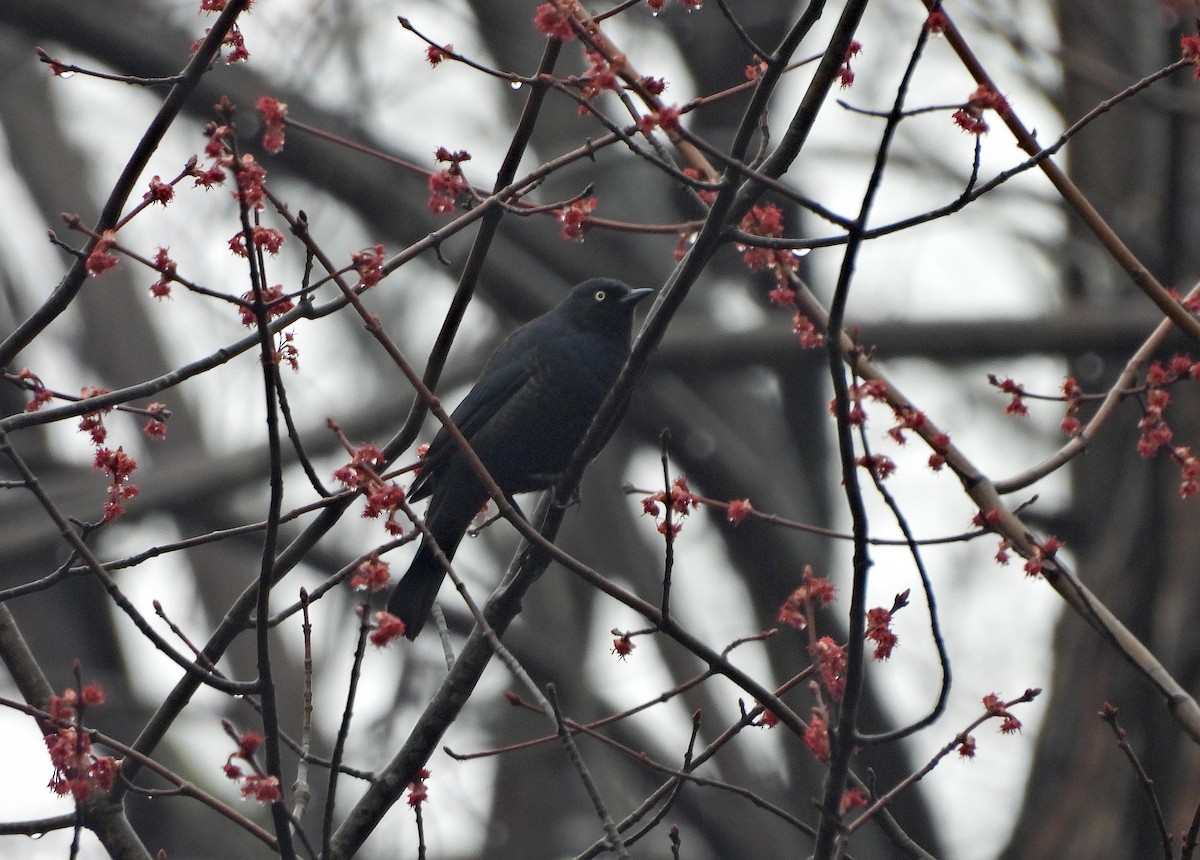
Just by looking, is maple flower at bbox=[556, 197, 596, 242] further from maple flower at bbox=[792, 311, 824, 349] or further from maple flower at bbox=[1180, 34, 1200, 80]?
maple flower at bbox=[1180, 34, 1200, 80]

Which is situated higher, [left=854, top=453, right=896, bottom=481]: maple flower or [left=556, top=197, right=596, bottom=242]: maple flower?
[left=556, top=197, right=596, bottom=242]: maple flower

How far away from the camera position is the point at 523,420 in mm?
4605

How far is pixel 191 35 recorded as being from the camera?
6.79 m

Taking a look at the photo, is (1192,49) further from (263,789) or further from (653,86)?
(263,789)

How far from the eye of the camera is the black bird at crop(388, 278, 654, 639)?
4.44 m


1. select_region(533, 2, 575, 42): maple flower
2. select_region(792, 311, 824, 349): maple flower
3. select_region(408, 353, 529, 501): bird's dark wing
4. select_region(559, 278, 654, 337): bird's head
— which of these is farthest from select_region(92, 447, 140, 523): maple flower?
select_region(559, 278, 654, 337): bird's head

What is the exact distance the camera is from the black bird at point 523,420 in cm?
444

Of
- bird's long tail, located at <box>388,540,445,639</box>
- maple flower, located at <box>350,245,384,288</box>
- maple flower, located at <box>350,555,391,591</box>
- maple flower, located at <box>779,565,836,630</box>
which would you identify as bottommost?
maple flower, located at <box>779,565,836,630</box>

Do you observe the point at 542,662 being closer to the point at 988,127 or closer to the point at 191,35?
the point at 191,35

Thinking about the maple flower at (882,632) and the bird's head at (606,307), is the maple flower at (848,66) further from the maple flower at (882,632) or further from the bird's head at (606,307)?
the bird's head at (606,307)

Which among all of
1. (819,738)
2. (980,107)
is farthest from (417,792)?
(980,107)

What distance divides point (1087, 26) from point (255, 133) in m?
4.09

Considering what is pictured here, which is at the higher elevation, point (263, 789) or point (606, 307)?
point (606, 307)

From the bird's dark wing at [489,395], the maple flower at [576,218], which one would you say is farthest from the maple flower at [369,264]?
the bird's dark wing at [489,395]
